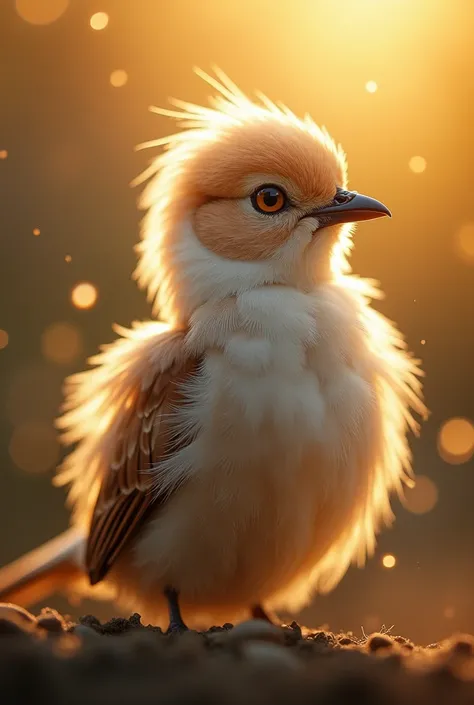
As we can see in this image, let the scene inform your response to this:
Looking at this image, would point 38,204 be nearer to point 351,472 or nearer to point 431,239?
point 431,239

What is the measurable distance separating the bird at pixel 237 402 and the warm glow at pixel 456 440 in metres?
2.46

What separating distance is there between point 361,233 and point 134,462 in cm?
291

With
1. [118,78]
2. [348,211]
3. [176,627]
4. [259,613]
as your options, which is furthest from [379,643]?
[118,78]

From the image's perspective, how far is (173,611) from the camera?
10.7 ft

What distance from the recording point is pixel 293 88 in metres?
5.94

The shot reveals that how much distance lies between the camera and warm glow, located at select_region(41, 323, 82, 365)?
20.4 feet

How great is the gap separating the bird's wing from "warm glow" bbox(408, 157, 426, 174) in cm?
291

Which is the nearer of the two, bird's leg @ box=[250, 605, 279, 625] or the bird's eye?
the bird's eye

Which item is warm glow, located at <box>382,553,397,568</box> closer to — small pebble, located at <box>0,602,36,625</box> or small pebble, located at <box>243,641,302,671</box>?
small pebble, located at <box>0,602,36,625</box>

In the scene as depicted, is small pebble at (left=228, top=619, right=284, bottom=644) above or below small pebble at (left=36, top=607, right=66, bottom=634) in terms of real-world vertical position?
below

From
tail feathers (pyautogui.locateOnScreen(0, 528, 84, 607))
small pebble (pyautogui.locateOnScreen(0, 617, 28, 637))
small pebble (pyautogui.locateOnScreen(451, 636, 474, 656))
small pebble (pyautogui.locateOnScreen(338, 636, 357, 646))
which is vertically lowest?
small pebble (pyautogui.locateOnScreen(338, 636, 357, 646))

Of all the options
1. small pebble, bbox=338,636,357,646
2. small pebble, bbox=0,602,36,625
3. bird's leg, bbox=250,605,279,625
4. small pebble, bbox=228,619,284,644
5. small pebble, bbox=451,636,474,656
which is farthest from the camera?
bird's leg, bbox=250,605,279,625

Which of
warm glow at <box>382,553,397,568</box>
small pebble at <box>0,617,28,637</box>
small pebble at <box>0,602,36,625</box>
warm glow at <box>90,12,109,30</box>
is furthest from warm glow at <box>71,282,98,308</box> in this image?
small pebble at <box>0,617,28,637</box>

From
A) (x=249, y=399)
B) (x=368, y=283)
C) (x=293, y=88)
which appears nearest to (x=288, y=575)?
(x=249, y=399)
